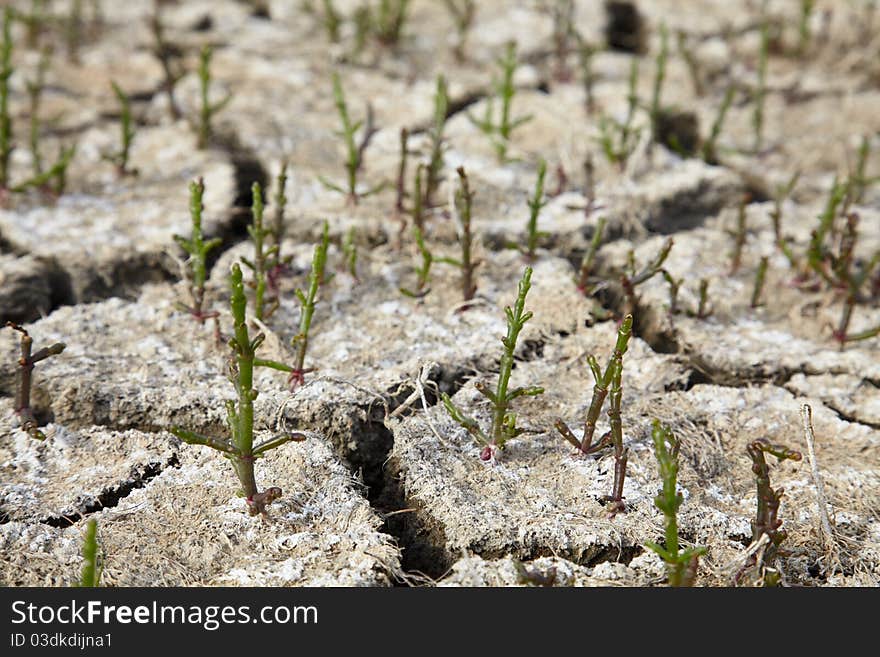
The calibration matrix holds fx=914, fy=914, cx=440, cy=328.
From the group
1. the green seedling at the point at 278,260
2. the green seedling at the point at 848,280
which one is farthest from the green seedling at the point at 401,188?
the green seedling at the point at 848,280

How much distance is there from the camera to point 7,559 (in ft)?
5.98

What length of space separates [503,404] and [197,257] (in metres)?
0.91

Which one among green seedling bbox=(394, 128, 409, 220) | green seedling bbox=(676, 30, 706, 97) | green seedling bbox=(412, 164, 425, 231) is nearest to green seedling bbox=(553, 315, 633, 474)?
green seedling bbox=(412, 164, 425, 231)

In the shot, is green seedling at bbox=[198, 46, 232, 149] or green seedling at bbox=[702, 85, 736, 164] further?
green seedling at bbox=[702, 85, 736, 164]

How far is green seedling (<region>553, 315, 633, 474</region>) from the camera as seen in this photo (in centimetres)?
190

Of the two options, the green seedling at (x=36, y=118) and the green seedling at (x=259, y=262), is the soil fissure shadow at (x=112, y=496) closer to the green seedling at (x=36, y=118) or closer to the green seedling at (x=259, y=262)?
the green seedling at (x=259, y=262)

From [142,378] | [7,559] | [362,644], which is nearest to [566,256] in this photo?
[142,378]

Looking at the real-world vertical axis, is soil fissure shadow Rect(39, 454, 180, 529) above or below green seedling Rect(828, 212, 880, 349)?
below

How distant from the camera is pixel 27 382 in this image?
2.12 metres

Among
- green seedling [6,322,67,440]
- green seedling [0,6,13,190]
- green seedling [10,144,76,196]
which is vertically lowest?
green seedling [6,322,67,440]

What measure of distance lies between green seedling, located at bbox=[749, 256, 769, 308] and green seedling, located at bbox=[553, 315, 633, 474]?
0.72 metres

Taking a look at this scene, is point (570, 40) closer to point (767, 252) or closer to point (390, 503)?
point (767, 252)

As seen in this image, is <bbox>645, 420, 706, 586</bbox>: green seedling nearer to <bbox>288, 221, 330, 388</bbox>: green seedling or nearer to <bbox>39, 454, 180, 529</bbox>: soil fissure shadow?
<bbox>288, 221, 330, 388</bbox>: green seedling

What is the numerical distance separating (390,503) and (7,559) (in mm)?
788
